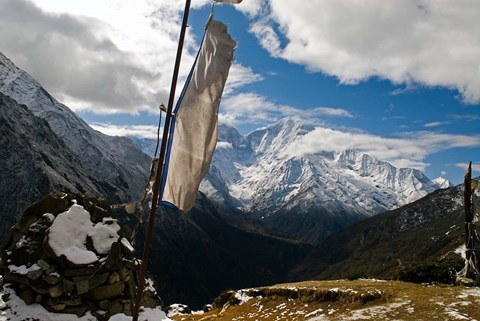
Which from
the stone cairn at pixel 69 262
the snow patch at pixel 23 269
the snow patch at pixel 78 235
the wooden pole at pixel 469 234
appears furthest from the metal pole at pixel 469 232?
the snow patch at pixel 23 269

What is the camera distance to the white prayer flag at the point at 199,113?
9.70 metres

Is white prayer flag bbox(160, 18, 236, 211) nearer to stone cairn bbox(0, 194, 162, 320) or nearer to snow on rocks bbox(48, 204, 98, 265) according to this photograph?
snow on rocks bbox(48, 204, 98, 265)

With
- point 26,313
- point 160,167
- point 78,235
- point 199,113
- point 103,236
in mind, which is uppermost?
point 199,113

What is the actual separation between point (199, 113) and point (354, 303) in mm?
37666

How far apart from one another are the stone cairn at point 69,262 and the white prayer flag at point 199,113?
15630mm

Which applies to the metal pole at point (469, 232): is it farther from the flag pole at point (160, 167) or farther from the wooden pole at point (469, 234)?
the flag pole at point (160, 167)

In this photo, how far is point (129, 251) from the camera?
25.4m

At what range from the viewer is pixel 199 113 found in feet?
31.8

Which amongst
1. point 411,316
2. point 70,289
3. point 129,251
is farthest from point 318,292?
point 70,289

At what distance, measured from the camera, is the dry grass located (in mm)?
32000

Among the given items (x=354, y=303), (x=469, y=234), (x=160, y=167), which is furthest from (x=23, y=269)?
(x=469, y=234)

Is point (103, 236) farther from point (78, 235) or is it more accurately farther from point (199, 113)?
point (199, 113)

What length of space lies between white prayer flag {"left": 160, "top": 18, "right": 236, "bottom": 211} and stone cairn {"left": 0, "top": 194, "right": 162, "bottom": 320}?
1563cm

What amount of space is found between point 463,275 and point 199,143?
42.7 m
